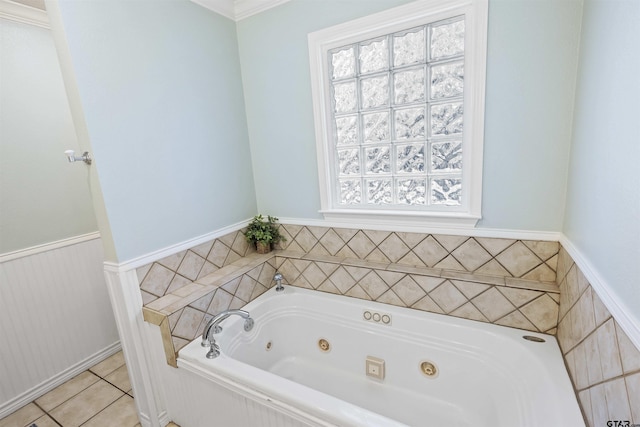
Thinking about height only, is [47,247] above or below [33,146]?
below

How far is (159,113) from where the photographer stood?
1.58 metres

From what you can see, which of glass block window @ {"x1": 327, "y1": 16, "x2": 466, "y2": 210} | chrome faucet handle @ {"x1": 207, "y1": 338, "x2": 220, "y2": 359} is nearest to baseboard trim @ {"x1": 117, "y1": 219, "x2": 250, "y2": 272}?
chrome faucet handle @ {"x1": 207, "y1": 338, "x2": 220, "y2": 359}

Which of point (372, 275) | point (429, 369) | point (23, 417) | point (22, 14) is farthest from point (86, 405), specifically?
point (22, 14)

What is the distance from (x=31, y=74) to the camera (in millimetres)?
1774

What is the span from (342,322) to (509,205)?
119cm

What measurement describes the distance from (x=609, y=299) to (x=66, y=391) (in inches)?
116

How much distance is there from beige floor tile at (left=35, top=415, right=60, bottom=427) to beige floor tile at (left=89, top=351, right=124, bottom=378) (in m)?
0.34

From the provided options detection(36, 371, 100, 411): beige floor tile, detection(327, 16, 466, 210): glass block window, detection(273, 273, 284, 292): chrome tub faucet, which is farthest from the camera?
detection(273, 273, 284, 292): chrome tub faucet

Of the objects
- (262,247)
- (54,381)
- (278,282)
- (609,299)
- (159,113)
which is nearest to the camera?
(609,299)

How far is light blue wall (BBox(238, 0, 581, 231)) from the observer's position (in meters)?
1.27

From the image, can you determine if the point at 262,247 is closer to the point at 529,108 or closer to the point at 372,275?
the point at 372,275

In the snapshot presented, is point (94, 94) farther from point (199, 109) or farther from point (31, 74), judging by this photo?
point (31, 74)

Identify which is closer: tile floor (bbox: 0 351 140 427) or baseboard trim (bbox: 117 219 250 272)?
baseboard trim (bbox: 117 219 250 272)

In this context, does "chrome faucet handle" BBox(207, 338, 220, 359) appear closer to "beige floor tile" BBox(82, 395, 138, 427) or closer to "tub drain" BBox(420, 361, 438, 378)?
"beige floor tile" BBox(82, 395, 138, 427)
